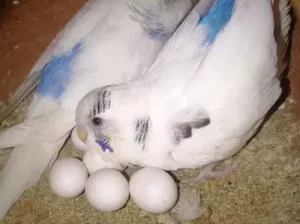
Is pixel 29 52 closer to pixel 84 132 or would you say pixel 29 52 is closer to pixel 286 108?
pixel 84 132

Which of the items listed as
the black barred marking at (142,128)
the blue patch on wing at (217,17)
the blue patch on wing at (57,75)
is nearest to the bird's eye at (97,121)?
the black barred marking at (142,128)

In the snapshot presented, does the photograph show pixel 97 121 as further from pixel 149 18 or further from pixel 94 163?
pixel 149 18

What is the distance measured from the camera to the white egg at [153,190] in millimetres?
1814

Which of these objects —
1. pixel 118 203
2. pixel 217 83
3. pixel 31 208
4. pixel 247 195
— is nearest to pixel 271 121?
pixel 247 195

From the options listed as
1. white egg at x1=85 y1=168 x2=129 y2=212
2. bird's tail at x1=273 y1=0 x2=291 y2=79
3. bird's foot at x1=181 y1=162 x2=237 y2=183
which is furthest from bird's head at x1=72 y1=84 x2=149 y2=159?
bird's tail at x1=273 y1=0 x2=291 y2=79

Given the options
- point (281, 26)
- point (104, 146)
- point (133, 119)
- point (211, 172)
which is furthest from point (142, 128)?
point (281, 26)

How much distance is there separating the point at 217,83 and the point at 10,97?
2.95 ft

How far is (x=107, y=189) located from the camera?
6.00 feet

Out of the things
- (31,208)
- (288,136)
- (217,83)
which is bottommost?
(288,136)

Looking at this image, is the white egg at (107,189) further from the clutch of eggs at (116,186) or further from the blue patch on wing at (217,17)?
the blue patch on wing at (217,17)

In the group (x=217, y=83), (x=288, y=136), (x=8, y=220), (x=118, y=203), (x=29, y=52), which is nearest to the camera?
(x=217, y=83)

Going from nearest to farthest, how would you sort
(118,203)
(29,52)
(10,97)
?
(118,203)
(10,97)
(29,52)

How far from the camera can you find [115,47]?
6.41 ft

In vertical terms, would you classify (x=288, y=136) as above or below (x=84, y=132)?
below
